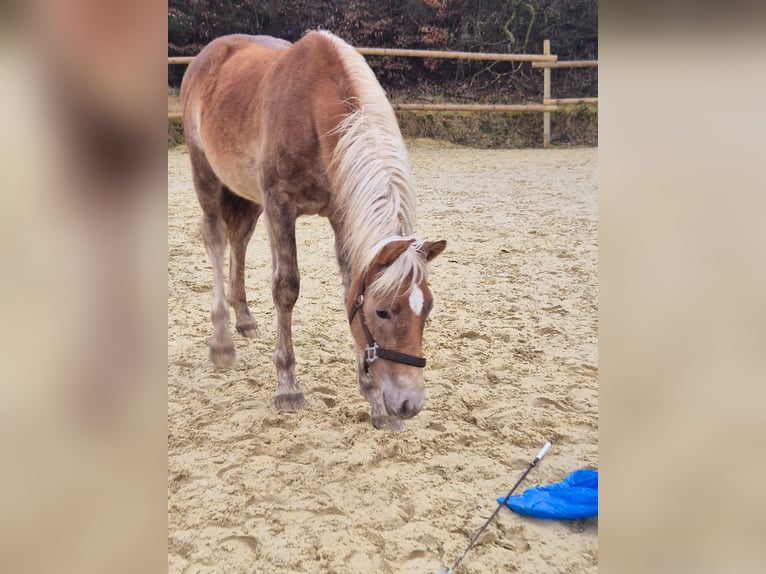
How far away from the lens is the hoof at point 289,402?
211 centimetres

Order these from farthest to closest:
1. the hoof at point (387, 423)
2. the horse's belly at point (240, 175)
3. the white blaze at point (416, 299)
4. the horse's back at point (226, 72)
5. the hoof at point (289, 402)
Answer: the horse's back at point (226, 72) < the horse's belly at point (240, 175) < the hoof at point (289, 402) < the hoof at point (387, 423) < the white blaze at point (416, 299)

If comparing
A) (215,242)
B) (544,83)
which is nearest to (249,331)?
(215,242)

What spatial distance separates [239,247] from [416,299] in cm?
142

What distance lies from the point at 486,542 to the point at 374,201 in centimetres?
95

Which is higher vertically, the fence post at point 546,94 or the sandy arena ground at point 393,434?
the fence post at point 546,94

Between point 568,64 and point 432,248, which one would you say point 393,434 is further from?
point 568,64

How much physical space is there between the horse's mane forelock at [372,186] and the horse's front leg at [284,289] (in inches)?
10.6

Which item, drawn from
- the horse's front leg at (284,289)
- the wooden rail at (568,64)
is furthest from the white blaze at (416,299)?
the wooden rail at (568,64)

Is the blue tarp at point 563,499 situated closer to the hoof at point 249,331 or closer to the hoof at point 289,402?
the hoof at point 289,402

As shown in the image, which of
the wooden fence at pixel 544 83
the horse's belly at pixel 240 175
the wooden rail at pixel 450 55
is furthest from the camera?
the wooden fence at pixel 544 83

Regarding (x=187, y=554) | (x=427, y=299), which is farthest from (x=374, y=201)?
(x=187, y=554)

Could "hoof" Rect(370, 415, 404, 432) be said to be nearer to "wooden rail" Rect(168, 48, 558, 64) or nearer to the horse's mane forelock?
the horse's mane forelock

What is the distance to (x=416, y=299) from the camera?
1547 millimetres
